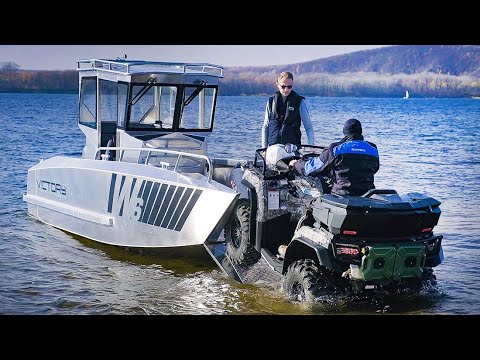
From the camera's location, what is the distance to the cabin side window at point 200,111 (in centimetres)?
875

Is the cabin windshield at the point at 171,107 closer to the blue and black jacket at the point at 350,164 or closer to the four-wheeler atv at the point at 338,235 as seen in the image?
the four-wheeler atv at the point at 338,235

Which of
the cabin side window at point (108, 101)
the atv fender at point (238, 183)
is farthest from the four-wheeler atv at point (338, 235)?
the cabin side window at point (108, 101)

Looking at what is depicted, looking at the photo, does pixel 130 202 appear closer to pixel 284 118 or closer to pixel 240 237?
pixel 240 237

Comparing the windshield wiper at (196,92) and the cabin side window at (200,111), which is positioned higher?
the windshield wiper at (196,92)

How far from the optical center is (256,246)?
666 cm

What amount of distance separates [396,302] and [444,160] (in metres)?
4.90

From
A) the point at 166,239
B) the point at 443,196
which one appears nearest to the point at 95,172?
the point at 166,239

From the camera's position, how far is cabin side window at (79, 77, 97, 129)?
29.8 feet

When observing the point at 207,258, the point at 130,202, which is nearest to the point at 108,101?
the point at 130,202

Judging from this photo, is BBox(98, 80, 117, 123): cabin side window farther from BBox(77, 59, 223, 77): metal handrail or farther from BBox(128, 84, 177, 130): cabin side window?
BBox(128, 84, 177, 130): cabin side window

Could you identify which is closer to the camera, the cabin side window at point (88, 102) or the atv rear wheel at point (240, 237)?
the atv rear wheel at point (240, 237)

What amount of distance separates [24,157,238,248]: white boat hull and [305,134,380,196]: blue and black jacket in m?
1.28

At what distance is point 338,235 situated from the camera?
18.4 ft

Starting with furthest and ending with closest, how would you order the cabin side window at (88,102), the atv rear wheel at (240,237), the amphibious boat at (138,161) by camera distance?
the cabin side window at (88,102) < the amphibious boat at (138,161) < the atv rear wheel at (240,237)
